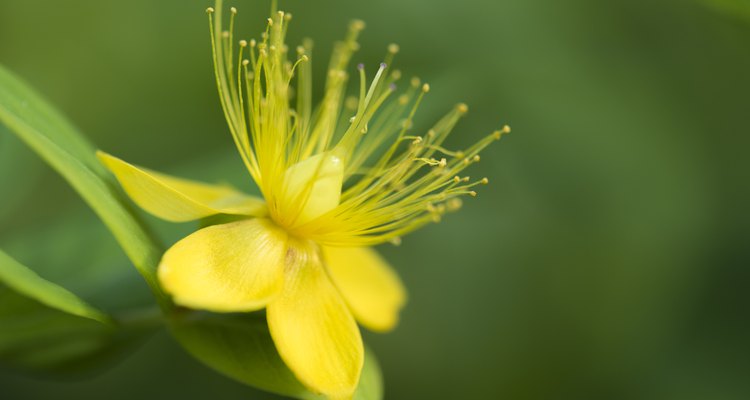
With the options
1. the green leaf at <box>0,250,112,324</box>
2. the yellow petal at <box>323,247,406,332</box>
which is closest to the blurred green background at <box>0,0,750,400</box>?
the yellow petal at <box>323,247,406,332</box>

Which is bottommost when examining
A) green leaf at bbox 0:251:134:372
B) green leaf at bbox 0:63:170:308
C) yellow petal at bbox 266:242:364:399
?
green leaf at bbox 0:251:134:372

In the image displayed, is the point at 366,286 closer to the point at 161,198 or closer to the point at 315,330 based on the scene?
the point at 315,330

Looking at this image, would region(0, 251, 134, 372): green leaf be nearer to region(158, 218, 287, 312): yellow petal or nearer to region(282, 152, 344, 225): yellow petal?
region(158, 218, 287, 312): yellow petal

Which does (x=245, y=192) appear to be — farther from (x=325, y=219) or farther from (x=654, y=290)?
(x=654, y=290)

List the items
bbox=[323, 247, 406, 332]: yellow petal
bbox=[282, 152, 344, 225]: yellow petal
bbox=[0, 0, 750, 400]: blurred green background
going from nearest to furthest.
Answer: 1. bbox=[282, 152, 344, 225]: yellow petal
2. bbox=[323, 247, 406, 332]: yellow petal
3. bbox=[0, 0, 750, 400]: blurred green background

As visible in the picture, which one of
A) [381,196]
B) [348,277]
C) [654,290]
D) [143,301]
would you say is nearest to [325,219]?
[381,196]

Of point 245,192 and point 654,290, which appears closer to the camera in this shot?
point 245,192

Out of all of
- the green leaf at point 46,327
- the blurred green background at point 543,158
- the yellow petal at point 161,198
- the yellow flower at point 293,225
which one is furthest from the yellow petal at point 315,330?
the blurred green background at point 543,158
